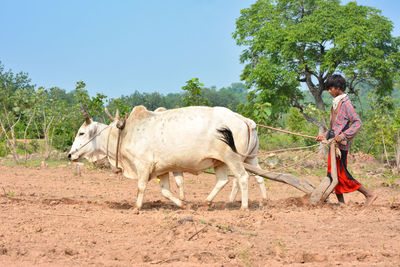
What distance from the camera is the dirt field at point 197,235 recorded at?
4.22 metres

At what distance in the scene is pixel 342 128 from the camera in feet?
21.0

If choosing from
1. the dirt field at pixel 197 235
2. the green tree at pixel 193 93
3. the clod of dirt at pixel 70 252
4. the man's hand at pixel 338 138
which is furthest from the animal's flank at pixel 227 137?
the green tree at pixel 193 93

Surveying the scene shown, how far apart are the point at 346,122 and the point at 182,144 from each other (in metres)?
2.40

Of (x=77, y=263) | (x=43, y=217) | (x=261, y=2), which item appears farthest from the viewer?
(x=261, y=2)

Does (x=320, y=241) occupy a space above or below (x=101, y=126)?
below

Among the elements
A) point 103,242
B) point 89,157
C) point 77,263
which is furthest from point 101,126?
point 77,263

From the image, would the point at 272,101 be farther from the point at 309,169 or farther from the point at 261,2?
the point at 309,169

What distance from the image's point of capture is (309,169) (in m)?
14.5

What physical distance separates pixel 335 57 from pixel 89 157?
16.3 m

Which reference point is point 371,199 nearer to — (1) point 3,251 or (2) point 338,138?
(2) point 338,138

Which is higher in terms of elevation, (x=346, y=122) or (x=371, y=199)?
(x=346, y=122)

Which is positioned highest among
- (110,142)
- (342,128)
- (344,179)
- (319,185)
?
(342,128)

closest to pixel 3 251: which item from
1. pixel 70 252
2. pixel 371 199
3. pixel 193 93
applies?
pixel 70 252

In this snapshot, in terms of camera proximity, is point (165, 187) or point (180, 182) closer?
point (165, 187)
